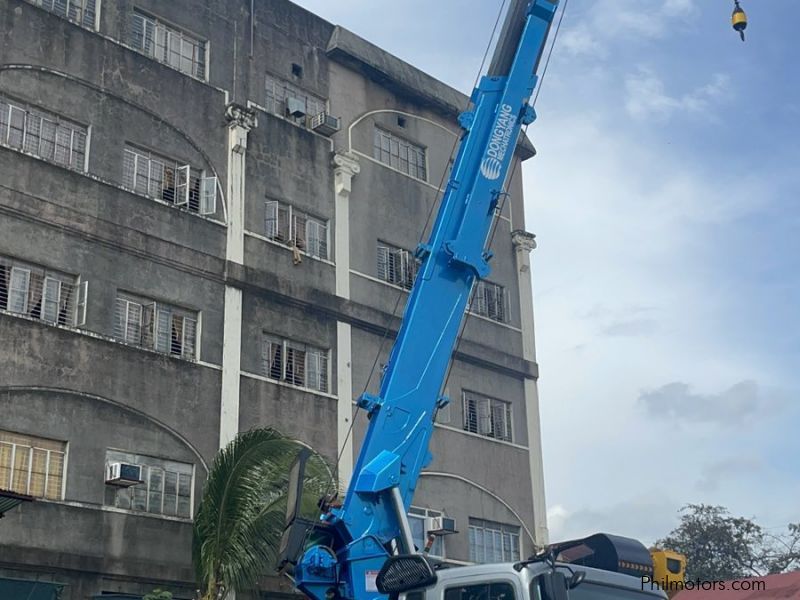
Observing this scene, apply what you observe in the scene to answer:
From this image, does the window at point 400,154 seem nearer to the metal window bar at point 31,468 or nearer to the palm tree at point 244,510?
the palm tree at point 244,510

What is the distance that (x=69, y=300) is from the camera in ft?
66.6

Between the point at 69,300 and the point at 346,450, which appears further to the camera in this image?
the point at 346,450

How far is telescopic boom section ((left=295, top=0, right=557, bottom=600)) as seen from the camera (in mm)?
10633

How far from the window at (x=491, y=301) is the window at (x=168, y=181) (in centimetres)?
845

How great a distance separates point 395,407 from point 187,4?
15.5 meters

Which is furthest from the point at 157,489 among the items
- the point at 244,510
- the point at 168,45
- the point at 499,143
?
the point at 499,143

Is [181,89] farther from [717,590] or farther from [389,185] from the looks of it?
[717,590]

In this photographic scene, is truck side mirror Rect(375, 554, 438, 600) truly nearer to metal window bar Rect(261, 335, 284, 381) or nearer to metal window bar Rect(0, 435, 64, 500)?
metal window bar Rect(0, 435, 64, 500)

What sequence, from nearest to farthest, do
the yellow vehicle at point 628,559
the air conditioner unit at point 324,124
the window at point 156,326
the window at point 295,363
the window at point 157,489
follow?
1. the yellow vehicle at point 628,559
2. the window at point 157,489
3. the window at point 156,326
4. the window at point 295,363
5. the air conditioner unit at point 324,124

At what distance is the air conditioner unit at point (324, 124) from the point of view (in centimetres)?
2595

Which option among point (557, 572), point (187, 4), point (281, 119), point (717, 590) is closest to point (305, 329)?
point (281, 119)

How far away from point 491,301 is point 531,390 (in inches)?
101

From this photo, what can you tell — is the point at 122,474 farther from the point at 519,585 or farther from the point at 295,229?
the point at 519,585

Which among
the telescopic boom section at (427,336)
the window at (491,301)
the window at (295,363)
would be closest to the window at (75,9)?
the window at (295,363)
